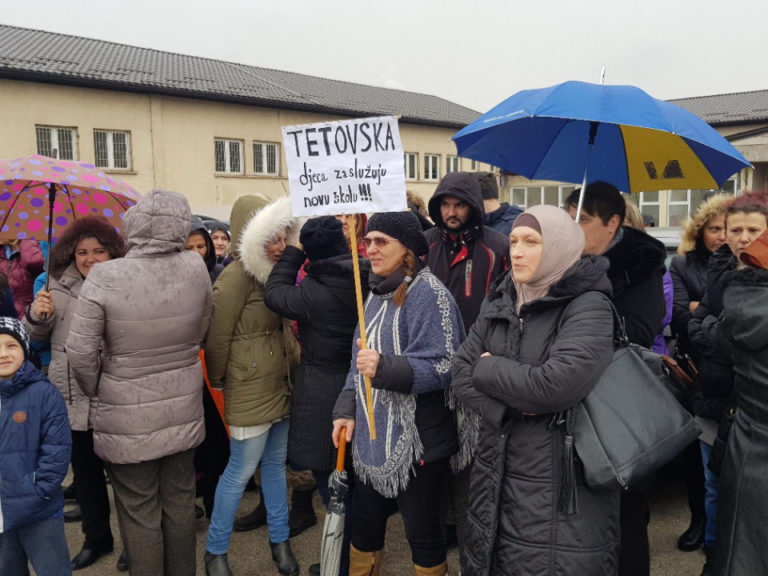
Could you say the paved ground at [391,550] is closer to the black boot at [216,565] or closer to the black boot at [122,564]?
the black boot at [122,564]

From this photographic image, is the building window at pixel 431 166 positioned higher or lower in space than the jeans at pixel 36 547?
higher

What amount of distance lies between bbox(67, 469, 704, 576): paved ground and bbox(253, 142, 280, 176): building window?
2236cm

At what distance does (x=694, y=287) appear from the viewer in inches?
167

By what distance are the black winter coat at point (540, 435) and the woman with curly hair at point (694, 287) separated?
5.81ft

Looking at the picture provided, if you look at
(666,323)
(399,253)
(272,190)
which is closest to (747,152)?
(272,190)

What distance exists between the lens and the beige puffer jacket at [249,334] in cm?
334

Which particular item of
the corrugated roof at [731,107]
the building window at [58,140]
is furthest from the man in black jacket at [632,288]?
the corrugated roof at [731,107]

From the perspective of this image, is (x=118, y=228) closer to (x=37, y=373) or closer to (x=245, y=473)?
(x=37, y=373)

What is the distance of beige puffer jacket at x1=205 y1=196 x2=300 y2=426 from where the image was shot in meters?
3.34

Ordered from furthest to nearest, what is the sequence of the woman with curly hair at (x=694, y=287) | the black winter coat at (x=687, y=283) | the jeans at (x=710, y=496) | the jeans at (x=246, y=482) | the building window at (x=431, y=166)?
the building window at (x=431, y=166) → the black winter coat at (x=687, y=283) → the woman with curly hair at (x=694, y=287) → the jeans at (x=246, y=482) → the jeans at (x=710, y=496)

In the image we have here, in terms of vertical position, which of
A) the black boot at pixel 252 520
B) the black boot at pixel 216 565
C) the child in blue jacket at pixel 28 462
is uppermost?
the child in blue jacket at pixel 28 462

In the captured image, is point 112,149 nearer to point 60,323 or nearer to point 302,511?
point 60,323

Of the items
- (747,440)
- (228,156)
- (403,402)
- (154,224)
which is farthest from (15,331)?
(228,156)

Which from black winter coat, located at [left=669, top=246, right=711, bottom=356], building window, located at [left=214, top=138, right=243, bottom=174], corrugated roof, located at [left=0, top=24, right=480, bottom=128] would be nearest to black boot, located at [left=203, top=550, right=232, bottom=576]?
black winter coat, located at [left=669, top=246, right=711, bottom=356]
